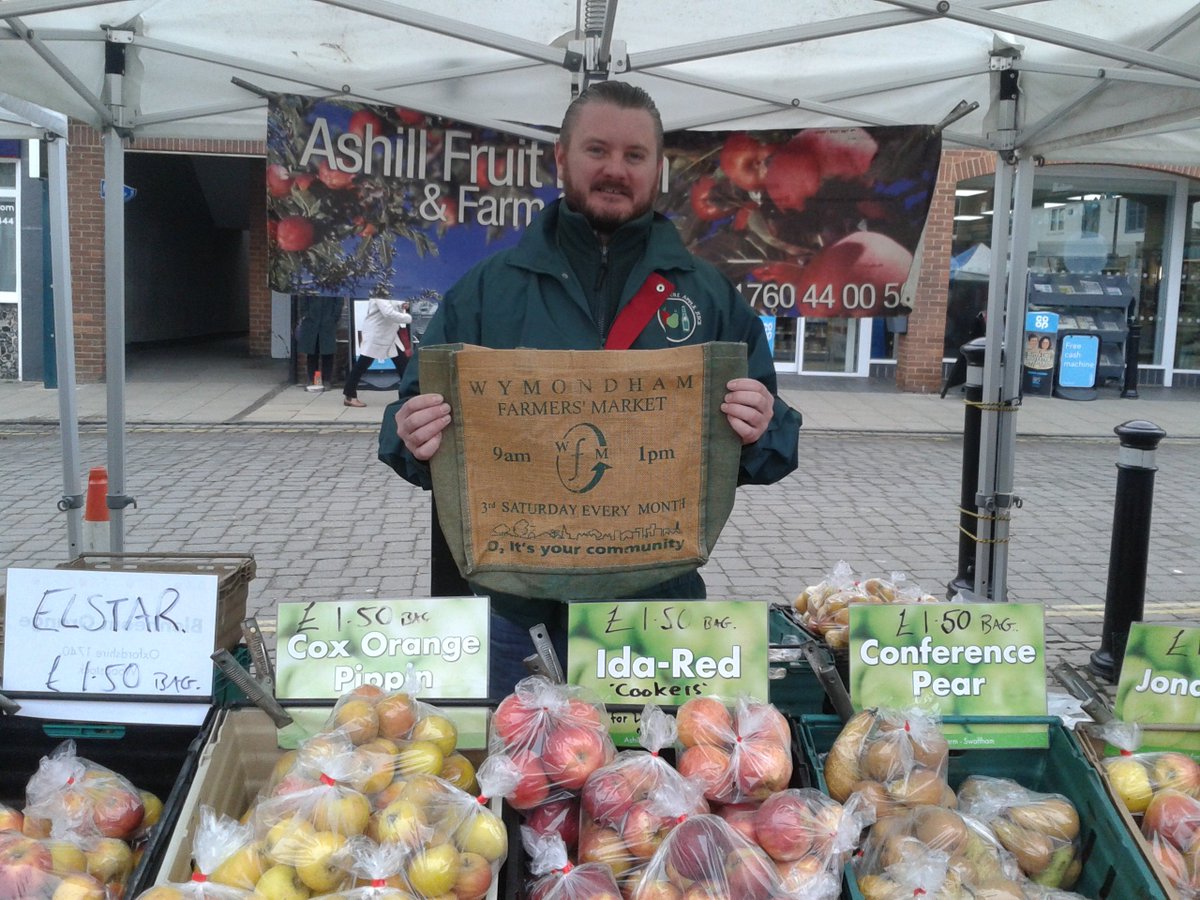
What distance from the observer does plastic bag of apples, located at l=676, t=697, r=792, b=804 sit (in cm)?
167

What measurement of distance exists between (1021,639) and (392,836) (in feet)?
4.30

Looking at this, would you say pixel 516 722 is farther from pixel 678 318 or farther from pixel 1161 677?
pixel 1161 677

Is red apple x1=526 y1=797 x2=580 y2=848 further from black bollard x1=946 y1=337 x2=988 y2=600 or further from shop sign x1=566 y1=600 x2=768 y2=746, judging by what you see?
black bollard x1=946 y1=337 x2=988 y2=600

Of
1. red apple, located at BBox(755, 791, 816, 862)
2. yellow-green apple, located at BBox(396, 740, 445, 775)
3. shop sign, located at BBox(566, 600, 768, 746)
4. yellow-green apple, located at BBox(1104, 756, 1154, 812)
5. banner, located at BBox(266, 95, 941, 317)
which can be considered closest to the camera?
red apple, located at BBox(755, 791, 816, 862)

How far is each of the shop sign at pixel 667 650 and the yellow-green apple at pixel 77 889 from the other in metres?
0.86

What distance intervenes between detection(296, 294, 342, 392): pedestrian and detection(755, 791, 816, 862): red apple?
12.2 metres

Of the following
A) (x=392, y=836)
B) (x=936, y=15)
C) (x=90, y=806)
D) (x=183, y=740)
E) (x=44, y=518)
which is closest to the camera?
(x=392, y=836)

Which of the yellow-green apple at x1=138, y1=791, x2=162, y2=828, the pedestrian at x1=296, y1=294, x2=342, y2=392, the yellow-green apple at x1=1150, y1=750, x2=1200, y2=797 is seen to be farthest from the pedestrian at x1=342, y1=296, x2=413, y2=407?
the yellow-green apple at x1=1150, y1=750, x2=1200, y2=797

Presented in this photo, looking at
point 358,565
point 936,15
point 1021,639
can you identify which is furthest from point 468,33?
point 358,565

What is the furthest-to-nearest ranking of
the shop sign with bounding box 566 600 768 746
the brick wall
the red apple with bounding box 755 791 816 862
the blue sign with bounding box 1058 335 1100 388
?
the blue sign with bounding box 1058 335 1100 388
the brick wall
the shop sign with bounding box 566 600 768 746
the red apple with bounding box 755 791 816 862

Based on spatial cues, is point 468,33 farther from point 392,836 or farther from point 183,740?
point 392,836

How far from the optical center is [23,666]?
204cm

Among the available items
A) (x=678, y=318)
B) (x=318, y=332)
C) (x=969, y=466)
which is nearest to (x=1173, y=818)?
(x=678, y=318)

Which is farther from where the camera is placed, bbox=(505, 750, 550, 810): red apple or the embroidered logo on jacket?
the embroidered logo on jacket
